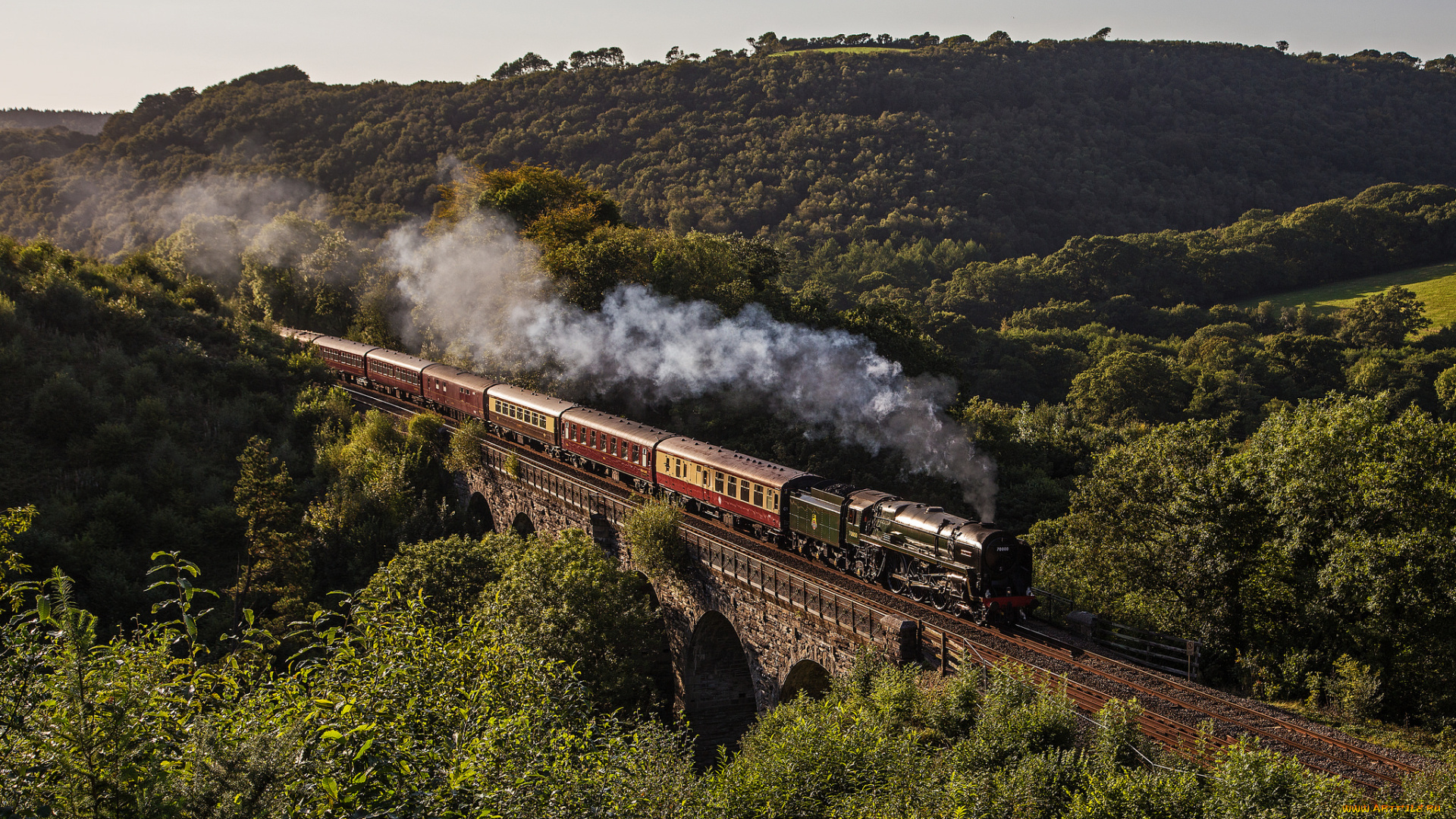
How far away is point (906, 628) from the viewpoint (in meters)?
20.3

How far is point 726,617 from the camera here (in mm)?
26359

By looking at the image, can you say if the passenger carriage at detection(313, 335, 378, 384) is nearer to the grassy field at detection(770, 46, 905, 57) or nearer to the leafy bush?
the leafy bush

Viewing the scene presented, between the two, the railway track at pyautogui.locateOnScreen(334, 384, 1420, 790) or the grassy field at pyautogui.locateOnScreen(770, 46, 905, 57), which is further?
the grassy field at pyautogui.locateOnScreen(770, 46, 905, 57)

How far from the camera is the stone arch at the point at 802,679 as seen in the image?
23.5 m

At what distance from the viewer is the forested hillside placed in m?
104

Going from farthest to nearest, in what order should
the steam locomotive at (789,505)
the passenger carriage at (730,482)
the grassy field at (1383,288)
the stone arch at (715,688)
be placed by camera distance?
the grassy field at (1383,288) < the stone arch at (715,688) < the passenger carriage at (730,482) < the steam locomotive at (789,505)

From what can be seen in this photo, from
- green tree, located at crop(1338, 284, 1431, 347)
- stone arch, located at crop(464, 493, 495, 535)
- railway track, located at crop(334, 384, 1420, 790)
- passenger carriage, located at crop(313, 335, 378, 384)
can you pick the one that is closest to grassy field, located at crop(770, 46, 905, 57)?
green tree, located at crop(1338, 284, 1431, 347)

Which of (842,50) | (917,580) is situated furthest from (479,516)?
(842,50)

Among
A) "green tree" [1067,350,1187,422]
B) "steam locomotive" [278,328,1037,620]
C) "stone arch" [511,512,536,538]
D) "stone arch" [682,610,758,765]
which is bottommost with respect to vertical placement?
"stone arch" [682,610,758,765]

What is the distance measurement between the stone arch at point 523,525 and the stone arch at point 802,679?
17043 millimetres

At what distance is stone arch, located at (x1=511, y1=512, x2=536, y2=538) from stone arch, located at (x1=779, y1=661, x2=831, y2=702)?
1704 cm

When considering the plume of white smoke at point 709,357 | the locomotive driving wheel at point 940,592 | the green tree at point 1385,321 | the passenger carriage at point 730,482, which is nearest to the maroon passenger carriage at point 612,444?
the passenger carriage at point 730,482

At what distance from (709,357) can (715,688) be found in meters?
20.0

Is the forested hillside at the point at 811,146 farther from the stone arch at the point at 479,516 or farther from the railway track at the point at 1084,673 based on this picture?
the railway track at the point at 1084,673
